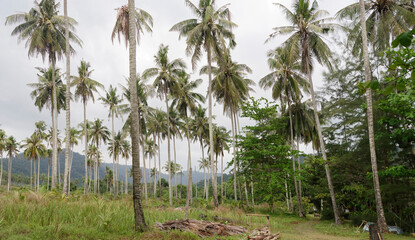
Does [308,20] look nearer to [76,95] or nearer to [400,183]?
[400,183]

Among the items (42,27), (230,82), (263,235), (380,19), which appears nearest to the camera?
(263,235)

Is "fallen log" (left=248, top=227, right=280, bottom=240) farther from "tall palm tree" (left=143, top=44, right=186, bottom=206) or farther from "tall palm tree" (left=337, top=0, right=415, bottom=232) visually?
"tall palm tree" (left=143, top=44, right=186, bottom=206)

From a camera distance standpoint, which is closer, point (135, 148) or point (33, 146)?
point (135, 148)

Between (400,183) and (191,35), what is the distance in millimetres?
16440

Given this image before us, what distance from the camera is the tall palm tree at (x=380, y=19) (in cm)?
1336

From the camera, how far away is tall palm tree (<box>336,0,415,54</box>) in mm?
13359

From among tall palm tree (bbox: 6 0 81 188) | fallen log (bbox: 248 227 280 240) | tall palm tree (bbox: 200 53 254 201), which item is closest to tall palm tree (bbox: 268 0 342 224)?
tall palm tree (bbox: 200 53 254 201)

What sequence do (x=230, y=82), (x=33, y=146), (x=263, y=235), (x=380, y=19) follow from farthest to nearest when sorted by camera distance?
(x=33, y=146) → (x=230, y=82) → (x=380, y=19) → (x=263, y=235)

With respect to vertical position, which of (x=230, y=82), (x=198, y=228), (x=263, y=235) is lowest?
(x=263, y=235)

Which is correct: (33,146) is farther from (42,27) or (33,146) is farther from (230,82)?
(230,82)

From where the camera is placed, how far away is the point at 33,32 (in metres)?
18.1

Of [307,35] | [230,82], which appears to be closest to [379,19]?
[307,35]

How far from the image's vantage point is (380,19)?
14.3 m

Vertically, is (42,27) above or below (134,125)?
above
